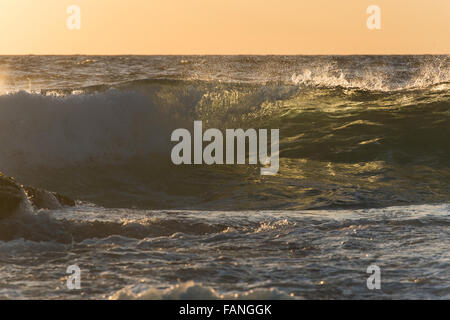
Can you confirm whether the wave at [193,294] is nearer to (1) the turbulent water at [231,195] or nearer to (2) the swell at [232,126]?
(1) the turbulent water at [231,195]

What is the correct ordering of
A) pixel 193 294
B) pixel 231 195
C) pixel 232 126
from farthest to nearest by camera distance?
pixel 232 126 < pixel 231 195 < pixel 193 294

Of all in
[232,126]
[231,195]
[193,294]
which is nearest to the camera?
[193,294]

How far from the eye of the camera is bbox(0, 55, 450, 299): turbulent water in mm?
4656

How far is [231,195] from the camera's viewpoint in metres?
9.27

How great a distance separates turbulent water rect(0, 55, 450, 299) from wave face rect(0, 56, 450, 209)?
44mm

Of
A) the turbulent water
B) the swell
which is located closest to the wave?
the turbulent water

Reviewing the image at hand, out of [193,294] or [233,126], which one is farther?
[233,126]

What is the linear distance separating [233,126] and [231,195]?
6.45 m

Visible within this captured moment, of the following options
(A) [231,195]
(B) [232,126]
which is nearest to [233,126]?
(B) [232,126]

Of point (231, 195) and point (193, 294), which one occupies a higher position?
point (193, 294)

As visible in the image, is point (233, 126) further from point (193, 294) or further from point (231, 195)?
point (193, 294)

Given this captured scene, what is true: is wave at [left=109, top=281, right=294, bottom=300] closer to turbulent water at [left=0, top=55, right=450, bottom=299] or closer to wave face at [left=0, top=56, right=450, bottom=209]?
turbulent water at [left=0, top=55, right=450, bottom=299]

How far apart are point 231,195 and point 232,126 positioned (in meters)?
6.43
